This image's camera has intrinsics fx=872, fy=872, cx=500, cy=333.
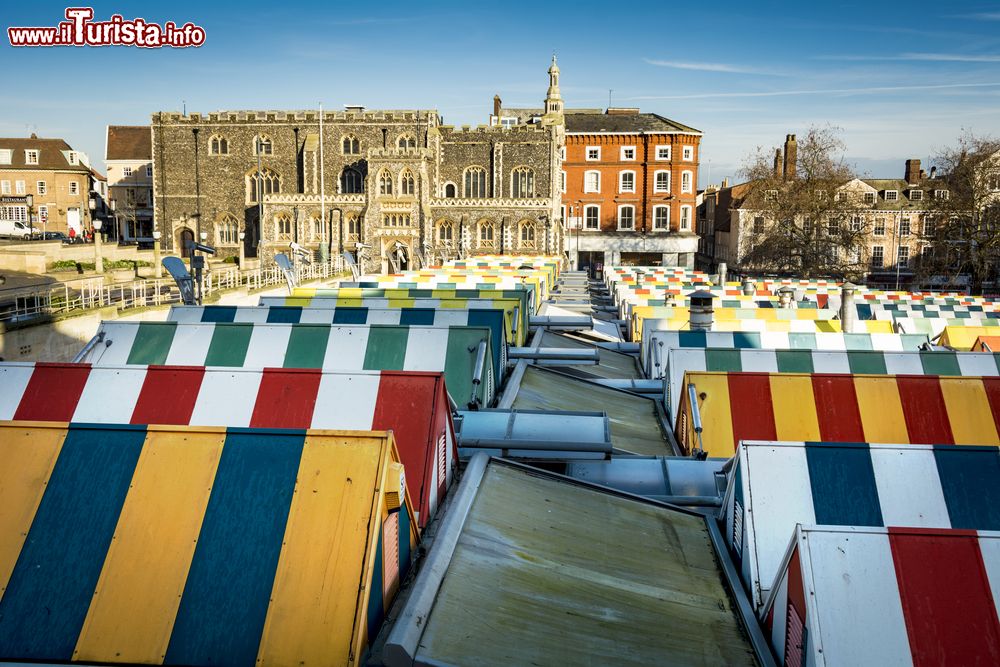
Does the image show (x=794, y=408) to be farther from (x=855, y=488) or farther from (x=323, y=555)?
(x=323, y=555)

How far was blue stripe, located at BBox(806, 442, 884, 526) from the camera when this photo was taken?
4.67 m

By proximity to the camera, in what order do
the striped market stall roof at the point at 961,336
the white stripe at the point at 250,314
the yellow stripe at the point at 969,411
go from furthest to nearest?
1. the striped market stall roof at the point at 961,336
2. the white stripe at the point at 250,314
3. the yellow stripe at the point at 969,411

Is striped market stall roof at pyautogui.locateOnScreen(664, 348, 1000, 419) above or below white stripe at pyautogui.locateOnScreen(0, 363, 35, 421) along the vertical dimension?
below

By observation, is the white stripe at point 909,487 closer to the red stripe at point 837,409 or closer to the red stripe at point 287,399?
the red stripe at point 837,409

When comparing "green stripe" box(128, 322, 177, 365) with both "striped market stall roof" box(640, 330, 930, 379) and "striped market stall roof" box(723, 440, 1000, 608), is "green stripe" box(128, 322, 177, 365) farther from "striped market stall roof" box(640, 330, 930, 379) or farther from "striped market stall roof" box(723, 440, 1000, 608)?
"striped market stall roof" box(723, 440, 1000, 608)

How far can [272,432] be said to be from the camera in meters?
3.97

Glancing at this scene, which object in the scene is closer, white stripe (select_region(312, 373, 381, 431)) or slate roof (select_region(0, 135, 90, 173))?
white stripe (select_region(312, 373, 381, 431))

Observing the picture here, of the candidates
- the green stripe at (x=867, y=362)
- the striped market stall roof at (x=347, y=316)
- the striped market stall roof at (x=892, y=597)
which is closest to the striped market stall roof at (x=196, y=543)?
the striped market stall roof at (x=892, y=597)

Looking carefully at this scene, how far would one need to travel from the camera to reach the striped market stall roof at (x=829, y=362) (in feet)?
29.9

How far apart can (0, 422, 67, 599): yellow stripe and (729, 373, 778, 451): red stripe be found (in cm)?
532

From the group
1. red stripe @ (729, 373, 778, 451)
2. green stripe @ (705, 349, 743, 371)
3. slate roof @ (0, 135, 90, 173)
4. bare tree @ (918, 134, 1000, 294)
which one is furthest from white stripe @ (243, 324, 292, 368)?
slate roof @ (0, 135, 90, 173)

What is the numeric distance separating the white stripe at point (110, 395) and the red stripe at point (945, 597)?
5240 mm

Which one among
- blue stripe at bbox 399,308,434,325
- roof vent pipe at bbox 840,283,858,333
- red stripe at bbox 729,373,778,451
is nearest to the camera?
red stripe at bbox 729,373,778,451

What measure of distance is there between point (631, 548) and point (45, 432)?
2923 mm
